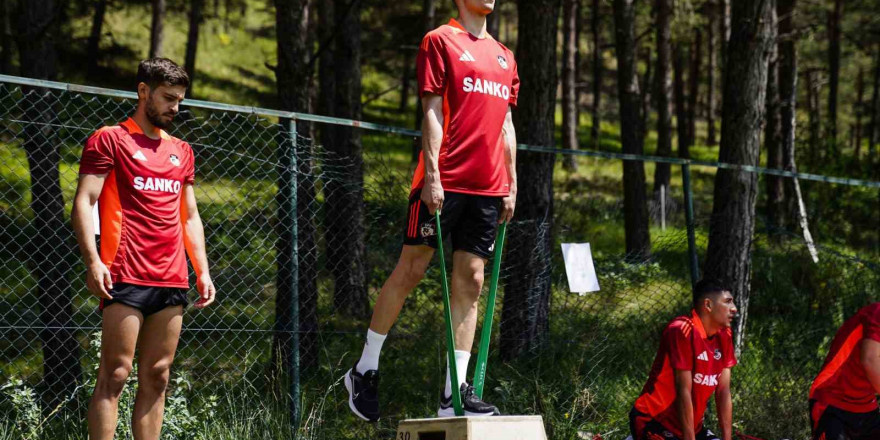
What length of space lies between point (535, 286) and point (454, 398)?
2.39 metres

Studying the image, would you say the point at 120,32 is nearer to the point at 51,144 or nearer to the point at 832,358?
the point at 51,144

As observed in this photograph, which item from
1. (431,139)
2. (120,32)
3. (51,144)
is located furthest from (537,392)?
(120,32)

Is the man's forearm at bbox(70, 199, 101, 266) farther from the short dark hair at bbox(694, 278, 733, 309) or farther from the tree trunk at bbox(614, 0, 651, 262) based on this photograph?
the tree trunk at bbox(614, 0, 651, 262)

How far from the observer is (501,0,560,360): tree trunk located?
6.56m

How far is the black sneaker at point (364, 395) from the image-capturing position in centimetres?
441

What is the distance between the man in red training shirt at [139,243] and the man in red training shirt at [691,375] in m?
2.85

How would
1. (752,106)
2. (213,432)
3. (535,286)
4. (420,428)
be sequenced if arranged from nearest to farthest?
(420,428), (213,432), (535,286), (752,106)

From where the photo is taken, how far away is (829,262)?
930 centimetres

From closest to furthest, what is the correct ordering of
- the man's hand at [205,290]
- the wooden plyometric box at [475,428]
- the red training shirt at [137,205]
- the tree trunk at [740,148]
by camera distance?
the wooden plyometric box at [475,428] → the red training shirt at [137,205] → the man's hand at [205,290] → the tree trunk at [740,148]

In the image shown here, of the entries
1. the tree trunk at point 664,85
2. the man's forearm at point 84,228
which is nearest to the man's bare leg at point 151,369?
the man's forearm at point 84,228

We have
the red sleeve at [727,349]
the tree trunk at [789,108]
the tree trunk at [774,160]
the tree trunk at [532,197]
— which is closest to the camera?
the red sleeve at [727,349]

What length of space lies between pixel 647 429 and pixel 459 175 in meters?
2.14

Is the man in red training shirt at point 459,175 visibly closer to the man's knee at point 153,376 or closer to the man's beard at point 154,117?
the man's knee at point 153,376

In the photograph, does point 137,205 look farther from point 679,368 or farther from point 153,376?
point 679,368
